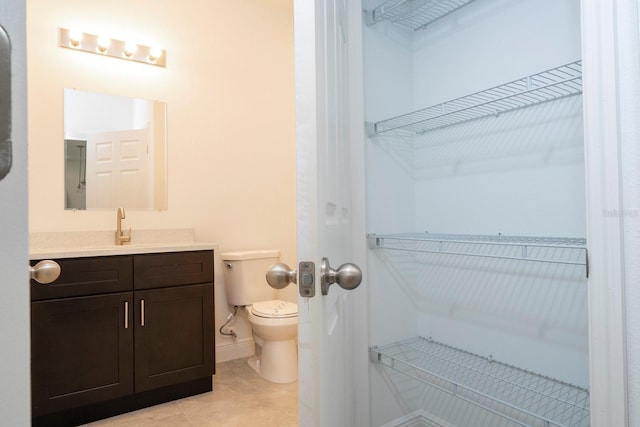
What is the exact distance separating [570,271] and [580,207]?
234mm

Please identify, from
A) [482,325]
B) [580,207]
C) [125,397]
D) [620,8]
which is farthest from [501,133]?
[125,397]

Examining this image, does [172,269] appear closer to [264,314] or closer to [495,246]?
[264,314]

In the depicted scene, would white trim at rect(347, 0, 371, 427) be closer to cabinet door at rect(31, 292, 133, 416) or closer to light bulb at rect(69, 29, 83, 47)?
cabinet door at rect(31, 292, 133, 416)

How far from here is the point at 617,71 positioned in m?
0.83

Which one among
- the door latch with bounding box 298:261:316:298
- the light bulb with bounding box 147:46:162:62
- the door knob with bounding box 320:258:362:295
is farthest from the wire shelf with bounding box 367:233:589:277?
the light bulb with bounding box 147:46:162:62

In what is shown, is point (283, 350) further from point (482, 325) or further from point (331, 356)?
point (331, 356)

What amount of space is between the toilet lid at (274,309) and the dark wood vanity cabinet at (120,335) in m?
→ 0.31

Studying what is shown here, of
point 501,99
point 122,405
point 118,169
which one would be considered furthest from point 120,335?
point 501,99

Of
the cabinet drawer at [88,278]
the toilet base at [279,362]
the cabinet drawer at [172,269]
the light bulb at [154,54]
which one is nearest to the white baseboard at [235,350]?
the toilet base at [279,362]

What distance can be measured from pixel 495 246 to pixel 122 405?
6.87ft

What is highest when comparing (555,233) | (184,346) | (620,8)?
(620,8)

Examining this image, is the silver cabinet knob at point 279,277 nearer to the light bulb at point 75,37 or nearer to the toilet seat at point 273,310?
the toilet seat at point 273,310

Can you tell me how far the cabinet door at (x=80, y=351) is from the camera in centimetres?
174

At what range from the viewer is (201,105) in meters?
2.73
